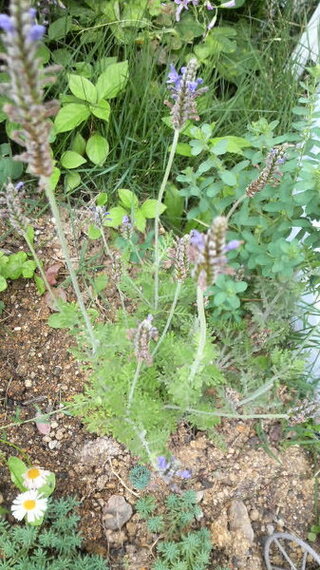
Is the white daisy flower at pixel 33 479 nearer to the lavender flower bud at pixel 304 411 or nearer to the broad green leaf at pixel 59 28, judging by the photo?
the lavender flower bud at pixel 304 411

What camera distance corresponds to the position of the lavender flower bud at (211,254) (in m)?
0.94

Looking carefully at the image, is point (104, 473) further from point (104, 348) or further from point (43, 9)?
point (43, 9)

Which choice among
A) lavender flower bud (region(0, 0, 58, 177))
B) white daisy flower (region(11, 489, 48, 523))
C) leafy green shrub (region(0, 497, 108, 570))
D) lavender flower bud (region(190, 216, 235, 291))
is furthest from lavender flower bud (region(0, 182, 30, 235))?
leafy green shrub (region(0, 497, 108, 570))

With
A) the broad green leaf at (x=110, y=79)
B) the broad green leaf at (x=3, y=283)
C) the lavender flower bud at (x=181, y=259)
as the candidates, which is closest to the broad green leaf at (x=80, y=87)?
the broad green leaf at (x=110, y=79)

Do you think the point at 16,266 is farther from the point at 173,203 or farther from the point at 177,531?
the point at 177,531

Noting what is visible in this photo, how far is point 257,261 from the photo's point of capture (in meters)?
1.70

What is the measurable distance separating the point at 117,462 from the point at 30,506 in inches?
15.8

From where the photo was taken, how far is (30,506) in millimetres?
1587

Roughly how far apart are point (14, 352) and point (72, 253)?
50 cm

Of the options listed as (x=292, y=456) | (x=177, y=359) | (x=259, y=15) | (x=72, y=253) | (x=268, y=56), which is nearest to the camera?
(x=177, y=359)

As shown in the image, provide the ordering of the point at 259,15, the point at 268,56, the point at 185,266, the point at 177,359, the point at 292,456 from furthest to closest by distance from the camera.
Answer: the point at 259,15 → the point at 268,56 → the point at 292,456 → the point at 177,359 → the point at 185,266

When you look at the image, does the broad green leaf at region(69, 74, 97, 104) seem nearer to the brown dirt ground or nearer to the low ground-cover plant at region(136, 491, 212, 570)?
the brown dirt ground

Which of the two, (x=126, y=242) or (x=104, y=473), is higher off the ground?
(x=126, y=242)

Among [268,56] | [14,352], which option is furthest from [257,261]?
[268,56]
